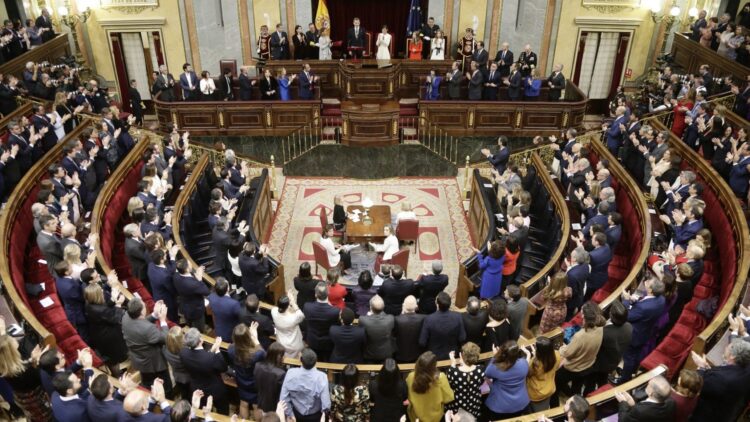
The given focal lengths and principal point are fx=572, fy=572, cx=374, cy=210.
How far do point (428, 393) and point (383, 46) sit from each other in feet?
39.9

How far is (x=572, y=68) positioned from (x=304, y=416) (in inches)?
554

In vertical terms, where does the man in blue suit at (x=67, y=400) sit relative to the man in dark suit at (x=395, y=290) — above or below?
above

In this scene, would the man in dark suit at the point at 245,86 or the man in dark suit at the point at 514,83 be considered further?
the man in dark suit at the point at 245,86

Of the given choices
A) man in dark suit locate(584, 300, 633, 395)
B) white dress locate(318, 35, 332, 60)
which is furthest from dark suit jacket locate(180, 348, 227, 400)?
white dress locate(318, 35, 332, 60)

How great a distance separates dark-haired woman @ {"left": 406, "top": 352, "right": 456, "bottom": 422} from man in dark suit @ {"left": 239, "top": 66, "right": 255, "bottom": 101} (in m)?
10.2

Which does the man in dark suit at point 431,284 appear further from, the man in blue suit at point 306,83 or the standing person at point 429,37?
the standing person at point 429,37

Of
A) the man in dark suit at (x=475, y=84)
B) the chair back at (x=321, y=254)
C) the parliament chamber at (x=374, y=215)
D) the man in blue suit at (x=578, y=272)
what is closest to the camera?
the parliament chamber at (x=374, y=215)

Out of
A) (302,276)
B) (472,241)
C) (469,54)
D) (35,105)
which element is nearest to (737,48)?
(469,54)

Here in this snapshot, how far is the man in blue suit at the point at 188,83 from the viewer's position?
13.1 meters

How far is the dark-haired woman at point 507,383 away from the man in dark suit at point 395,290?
5.61 ft

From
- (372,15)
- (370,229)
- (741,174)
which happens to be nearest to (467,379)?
(370,229)

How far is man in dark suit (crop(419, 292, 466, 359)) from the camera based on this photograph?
527cm

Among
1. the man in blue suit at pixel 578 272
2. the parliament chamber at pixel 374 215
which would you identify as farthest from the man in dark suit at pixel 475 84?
the man in blue suit at pixel 578 272

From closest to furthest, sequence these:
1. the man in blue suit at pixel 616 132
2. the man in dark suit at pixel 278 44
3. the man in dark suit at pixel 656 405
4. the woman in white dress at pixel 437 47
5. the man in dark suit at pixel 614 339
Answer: the man in dark suit at pixel 656 405 < the man in dark suit at pixel 614 339 < the man in blue suit at pixel 616 132 < the man in dark suit at pixel 278 44 < the woman in white dress at pixel 437 47
